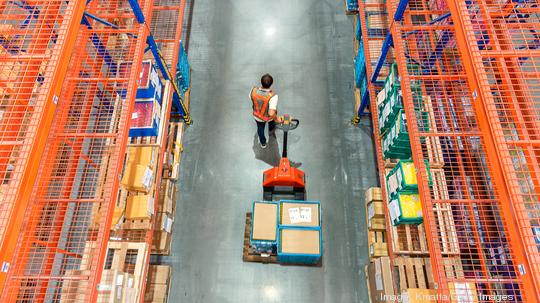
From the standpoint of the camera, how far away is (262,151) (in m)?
7.38

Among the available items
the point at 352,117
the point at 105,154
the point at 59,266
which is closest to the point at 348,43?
the point at 352,117

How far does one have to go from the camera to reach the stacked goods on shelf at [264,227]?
571 centimetres

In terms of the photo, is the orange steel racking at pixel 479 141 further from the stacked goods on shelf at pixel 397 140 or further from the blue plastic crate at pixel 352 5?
the blue plastic crate at pixel 352 5

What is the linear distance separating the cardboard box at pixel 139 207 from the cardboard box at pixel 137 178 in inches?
6.7

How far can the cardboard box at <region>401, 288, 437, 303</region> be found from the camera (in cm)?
473

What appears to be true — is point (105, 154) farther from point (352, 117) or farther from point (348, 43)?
point (348, 43)

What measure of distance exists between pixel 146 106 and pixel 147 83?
0.45 meters

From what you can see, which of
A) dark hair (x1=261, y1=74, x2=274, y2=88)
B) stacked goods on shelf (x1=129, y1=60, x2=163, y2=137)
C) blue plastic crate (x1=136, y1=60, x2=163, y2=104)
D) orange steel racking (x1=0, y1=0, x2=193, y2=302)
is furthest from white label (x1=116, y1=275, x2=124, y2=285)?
dark hair (x1=261, y1=74, x2=274, y2=88)

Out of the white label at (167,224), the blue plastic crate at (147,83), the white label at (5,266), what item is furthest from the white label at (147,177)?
the white label at (5,266)

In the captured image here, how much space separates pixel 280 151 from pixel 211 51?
3564 millimetres

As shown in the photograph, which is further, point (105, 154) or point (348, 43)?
point (348, 43)

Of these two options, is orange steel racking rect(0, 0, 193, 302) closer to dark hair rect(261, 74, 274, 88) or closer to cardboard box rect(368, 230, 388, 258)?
dark hair rect(261, 74, 274, 88)

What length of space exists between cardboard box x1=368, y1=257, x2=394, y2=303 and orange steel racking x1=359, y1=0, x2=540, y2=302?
0.46m

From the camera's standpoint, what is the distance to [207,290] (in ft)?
20.0
